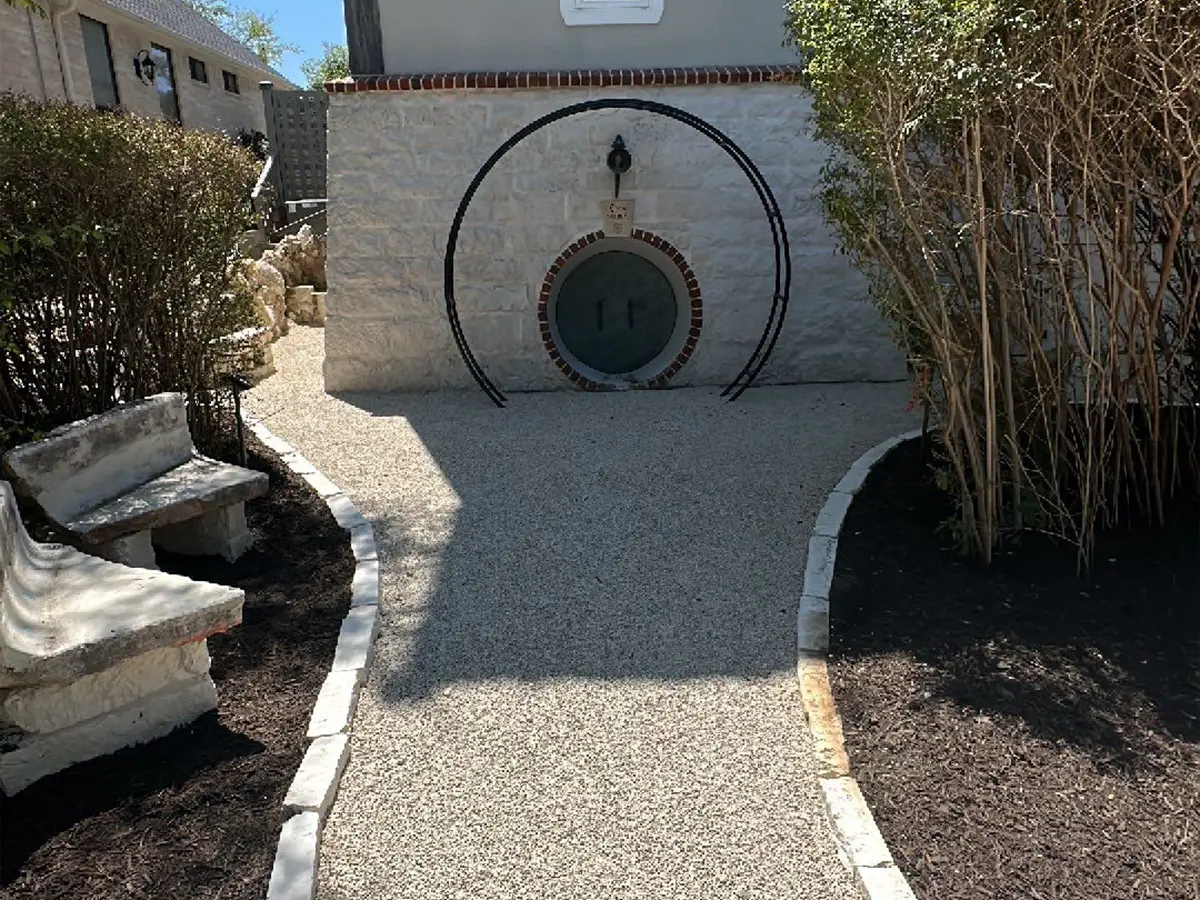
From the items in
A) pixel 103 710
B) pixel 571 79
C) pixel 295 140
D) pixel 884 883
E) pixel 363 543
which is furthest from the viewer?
pixel 295 140

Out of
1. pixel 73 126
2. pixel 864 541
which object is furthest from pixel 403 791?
pixel 73 126

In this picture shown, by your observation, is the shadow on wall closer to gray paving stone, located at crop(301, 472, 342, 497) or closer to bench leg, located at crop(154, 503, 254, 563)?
gray paving stone, located at crop(301, 472, 342, 497)

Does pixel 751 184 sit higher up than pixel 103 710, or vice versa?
pixel 751 184

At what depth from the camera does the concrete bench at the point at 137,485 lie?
163 inches

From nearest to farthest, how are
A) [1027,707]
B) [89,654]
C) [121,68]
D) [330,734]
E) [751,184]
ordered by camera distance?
[89,654] < [330,734] < [1027,707] < [751,184] < [121,68]

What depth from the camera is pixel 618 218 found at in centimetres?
795

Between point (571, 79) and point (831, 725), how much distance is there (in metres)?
6.06

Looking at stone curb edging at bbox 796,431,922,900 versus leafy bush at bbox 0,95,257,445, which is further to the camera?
leafy bush at bbox 0,95,257,445

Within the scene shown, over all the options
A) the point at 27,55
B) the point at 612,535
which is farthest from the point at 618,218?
the point at 27,55

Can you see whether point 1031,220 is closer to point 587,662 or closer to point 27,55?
point 587,662

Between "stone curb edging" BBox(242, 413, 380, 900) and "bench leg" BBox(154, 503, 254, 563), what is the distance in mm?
587

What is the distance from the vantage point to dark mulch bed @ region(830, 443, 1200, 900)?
2.73m

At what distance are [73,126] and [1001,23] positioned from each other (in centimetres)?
454

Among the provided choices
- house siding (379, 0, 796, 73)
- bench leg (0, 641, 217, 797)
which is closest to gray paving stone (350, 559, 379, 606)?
bench leg (0, 641, 217, 797)
